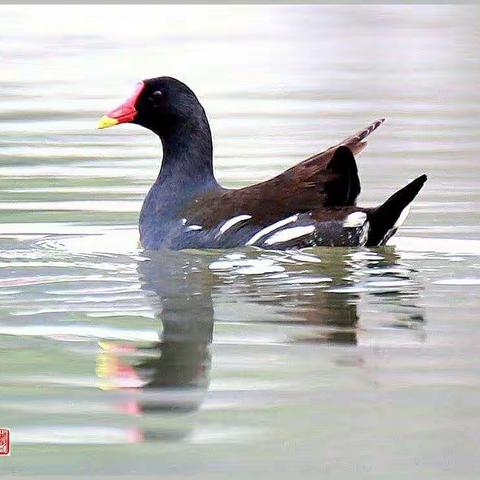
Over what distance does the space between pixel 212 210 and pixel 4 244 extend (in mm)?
1205

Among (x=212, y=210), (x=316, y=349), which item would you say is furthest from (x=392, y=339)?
(x=212, y=210)

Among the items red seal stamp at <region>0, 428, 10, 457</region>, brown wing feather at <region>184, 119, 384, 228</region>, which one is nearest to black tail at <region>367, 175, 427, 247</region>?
brown wing feather at <region>184, 119, 384, 228</region>

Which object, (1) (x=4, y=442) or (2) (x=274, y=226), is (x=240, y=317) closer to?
(2) (x=274, y=226)

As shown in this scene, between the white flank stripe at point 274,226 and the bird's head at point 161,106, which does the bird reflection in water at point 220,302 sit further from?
the bird's head at point 161,106

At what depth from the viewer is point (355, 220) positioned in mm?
9805

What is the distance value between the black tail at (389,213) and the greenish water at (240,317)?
4.5 inches

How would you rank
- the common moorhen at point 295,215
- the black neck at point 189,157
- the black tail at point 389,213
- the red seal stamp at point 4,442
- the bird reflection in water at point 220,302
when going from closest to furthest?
the red seal stamp at point 4,442, the bird reflection in water at point 220,302, the black tail at point 389,213, the common moorhen at point 295,215, the black neck at point 189,157

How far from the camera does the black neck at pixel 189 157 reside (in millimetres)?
10625

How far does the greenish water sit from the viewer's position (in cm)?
623

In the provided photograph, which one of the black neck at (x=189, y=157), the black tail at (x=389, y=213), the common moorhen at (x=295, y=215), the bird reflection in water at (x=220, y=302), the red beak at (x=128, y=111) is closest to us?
the bird reflection in water at (x=220, y=302)

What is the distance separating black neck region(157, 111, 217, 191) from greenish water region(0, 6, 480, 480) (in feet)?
1.48

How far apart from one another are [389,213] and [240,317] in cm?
169

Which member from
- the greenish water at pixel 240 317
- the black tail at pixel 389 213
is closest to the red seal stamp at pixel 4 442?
the greenish water at pixel 240 317

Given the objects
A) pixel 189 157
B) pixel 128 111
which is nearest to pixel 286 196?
pixel 189 157
